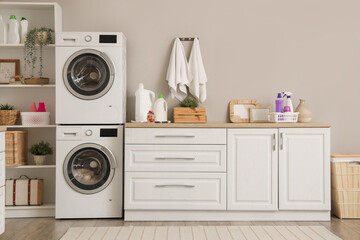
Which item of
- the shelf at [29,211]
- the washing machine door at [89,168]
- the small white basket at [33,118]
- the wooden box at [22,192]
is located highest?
the small white basket at [33,118]

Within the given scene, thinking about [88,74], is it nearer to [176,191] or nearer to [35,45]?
[35,45]

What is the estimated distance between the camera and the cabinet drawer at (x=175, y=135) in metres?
3.96

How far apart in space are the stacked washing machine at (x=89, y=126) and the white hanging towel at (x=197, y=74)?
30.0 inches

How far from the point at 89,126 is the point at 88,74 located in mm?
478

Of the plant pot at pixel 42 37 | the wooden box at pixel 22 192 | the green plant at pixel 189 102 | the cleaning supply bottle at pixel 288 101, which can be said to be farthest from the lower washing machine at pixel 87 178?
the cleaning supply bottle at pixel 288 101

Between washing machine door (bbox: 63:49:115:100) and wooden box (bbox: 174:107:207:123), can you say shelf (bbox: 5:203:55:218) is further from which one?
wooden box (bbox: 174:107:207:123)

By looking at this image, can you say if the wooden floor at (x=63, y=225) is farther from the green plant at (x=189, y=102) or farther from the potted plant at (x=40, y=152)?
the green plant at (x=189, y=102)

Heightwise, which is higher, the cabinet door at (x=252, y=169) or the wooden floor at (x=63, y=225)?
the cabinet door at (x=252, y=169)

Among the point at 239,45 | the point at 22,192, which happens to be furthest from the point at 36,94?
the point at 239,45

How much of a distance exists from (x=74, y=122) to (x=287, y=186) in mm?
2002

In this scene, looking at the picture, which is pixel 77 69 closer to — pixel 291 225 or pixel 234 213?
pixel 234 213

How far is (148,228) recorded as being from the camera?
364cm

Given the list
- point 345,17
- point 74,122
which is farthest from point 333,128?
point 74,122

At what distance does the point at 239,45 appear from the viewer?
448cm
